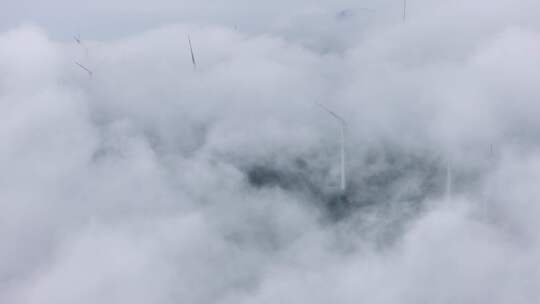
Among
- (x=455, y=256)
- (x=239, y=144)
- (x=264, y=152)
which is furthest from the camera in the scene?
(x=239, y=144)

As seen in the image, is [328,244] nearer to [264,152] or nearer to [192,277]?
[192,277]

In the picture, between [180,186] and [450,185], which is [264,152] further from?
[450,185]

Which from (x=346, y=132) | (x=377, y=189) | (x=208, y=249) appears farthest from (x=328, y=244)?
(x=346, y=132)

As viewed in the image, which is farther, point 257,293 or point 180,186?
point 180,186

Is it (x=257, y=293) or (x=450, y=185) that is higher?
(x=450, y=185)

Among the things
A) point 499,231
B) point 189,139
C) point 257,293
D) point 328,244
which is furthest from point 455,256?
point 189,139

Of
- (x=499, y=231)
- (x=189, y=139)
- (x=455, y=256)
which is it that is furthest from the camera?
(x=189, y=139)

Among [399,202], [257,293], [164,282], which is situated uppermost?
[399,202]

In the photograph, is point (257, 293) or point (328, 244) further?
point (328, 244)

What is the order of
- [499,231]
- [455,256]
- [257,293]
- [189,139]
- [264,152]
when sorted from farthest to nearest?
1. [189,139]
2. [264,152]
3. [455,256]
4. [499,231]
5. [257,293]
